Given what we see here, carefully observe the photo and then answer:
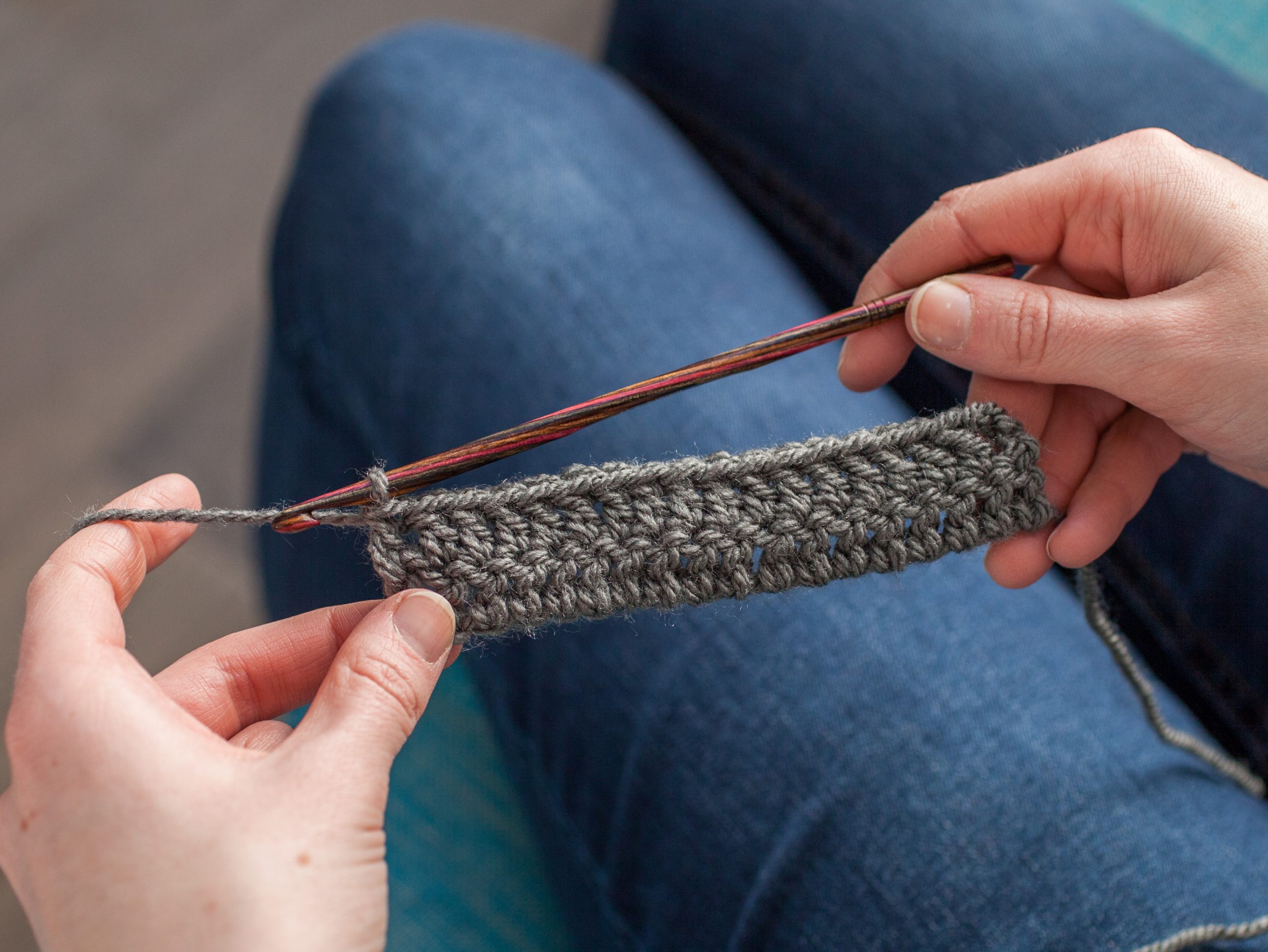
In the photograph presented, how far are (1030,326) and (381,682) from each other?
2.05 feet

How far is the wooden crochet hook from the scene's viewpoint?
0.63 metres

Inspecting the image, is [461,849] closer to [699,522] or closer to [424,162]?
[699,522]

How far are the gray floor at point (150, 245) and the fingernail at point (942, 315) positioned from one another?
47.3 inches

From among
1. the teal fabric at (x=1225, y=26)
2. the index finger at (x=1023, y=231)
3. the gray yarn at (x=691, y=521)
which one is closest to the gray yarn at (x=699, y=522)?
the gray yarn at (x=691, y=521)

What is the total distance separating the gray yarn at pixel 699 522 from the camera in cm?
63

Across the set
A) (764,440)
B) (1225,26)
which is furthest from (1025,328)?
(1225,26)

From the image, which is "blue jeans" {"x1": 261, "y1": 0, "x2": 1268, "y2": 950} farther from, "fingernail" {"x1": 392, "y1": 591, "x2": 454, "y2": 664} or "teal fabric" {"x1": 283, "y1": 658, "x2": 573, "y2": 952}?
"fingernail" {"x1": 392, "y1": 591, "x2": 454, "y2": 664}

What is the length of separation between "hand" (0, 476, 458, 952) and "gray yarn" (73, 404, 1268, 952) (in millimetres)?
98

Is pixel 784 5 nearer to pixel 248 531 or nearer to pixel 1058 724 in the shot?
pixel 1058 724

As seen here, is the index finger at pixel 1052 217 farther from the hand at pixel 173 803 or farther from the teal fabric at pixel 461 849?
the teal fabric at pixel 461 849

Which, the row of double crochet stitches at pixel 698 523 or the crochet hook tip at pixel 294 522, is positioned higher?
the crochet hook tip at pixel 294 522

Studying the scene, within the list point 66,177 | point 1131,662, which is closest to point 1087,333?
point 1131,662

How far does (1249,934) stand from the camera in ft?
2.32

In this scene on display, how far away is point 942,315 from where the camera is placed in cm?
72
